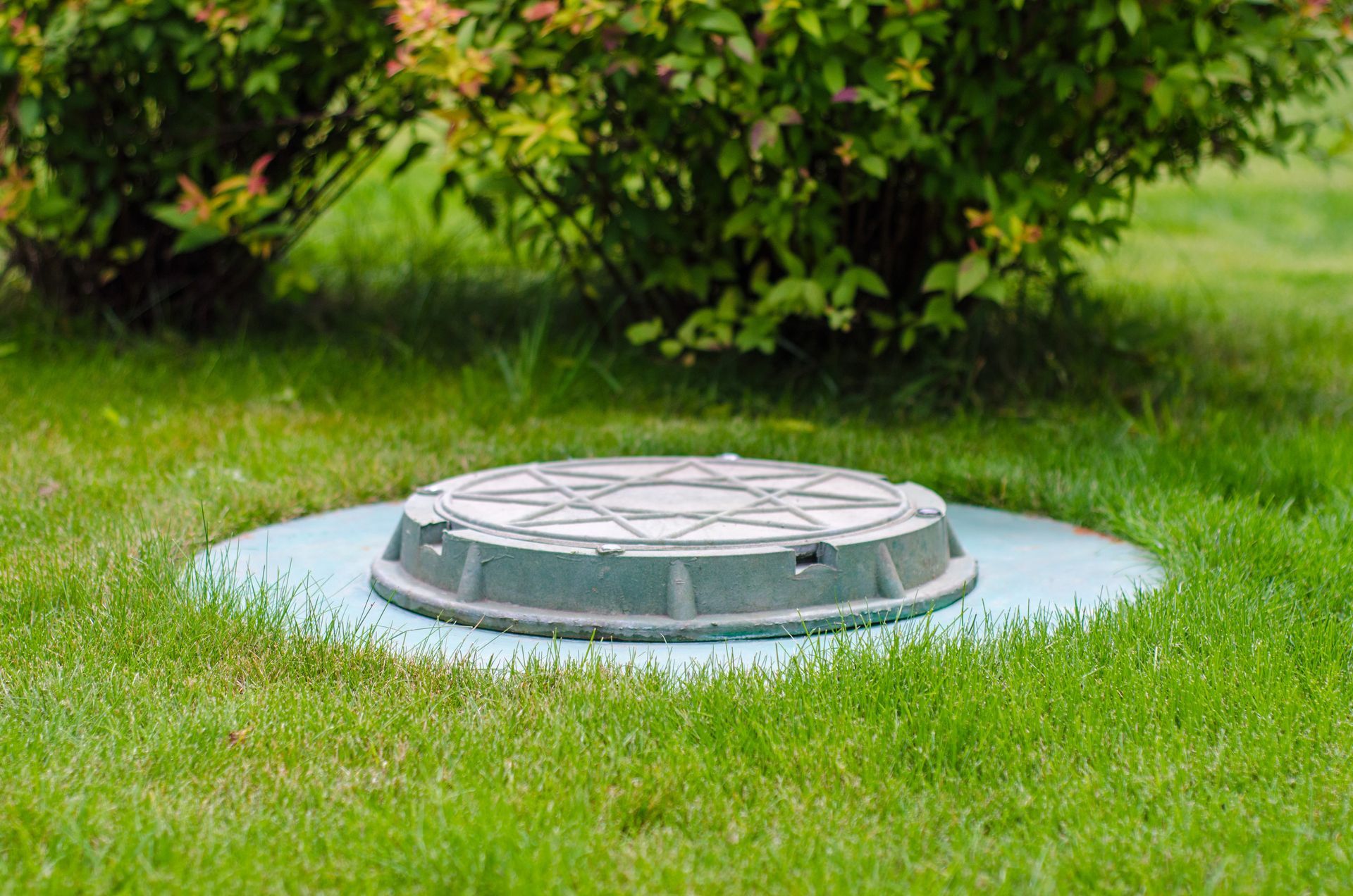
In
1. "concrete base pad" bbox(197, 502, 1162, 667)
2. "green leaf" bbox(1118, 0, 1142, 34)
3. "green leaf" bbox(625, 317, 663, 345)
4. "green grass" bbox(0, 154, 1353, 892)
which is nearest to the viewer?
"green grass" bbox(0, 154, 1353, 892)

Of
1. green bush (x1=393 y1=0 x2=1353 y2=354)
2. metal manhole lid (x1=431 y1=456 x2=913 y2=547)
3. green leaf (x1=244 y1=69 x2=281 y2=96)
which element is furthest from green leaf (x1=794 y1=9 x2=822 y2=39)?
green leaf (x1=244 y1=69 x2=281 y2=96)

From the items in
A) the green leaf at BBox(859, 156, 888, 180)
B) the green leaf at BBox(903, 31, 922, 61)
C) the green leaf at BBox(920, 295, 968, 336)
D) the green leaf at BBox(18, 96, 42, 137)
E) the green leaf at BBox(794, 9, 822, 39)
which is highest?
the green leaf at BBox(794, 9, 822, 39)

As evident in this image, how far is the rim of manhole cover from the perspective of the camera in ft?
8.14

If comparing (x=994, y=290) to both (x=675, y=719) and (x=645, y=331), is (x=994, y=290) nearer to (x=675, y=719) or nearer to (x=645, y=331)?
(x=645, y=331)

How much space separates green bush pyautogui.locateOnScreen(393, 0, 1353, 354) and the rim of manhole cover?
4.17ft

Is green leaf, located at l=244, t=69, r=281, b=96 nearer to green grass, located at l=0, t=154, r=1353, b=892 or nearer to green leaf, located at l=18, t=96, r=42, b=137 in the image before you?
green leaf, located at l=18, t=96, r=42, b=137

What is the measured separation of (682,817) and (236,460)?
2.27 metres

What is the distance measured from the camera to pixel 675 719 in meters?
2.12

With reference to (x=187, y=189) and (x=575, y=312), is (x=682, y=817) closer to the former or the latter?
(x=187, y=189)

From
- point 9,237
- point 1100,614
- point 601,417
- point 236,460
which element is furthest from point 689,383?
point 9,237

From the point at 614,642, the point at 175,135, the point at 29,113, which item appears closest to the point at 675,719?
the point at 614,642

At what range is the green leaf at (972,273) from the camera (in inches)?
153

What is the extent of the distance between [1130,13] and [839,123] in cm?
90

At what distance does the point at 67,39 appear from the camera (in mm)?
4320
